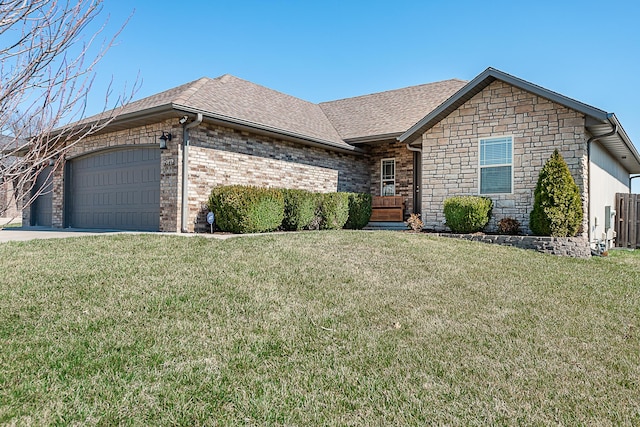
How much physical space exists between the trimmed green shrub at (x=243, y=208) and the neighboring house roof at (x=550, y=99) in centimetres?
460

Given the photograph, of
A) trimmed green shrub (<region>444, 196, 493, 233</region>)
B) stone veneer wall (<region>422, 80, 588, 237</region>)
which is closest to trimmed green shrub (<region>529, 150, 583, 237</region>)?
stone veneer wall (<region>422, 80, 588, 237</region>)

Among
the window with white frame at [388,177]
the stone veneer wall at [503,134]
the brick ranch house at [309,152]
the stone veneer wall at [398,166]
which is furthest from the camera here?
the window with white frame at [388,177]

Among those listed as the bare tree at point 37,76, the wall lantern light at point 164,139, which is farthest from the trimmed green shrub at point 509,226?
the bare tree at point 37,76

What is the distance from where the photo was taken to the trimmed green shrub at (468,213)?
10711 millimetres

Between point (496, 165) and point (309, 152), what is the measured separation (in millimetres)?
6060

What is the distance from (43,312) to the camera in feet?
14.4

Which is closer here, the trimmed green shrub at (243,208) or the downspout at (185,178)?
the trimmed green shrub at (243,208)

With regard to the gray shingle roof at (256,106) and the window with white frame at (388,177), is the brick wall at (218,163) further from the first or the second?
the window with white frame at (388,177)

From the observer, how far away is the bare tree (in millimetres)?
2186

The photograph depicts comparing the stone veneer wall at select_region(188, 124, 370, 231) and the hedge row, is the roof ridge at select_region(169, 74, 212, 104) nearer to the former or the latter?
the stone veneer wall at select_region(188, 124, 370, 231)

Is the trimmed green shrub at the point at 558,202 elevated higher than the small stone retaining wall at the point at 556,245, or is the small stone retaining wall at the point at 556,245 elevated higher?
the trimmed green shrub at the point at 558,202

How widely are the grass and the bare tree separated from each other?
1.66 meters

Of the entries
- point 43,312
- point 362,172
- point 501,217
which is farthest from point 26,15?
point 362,172

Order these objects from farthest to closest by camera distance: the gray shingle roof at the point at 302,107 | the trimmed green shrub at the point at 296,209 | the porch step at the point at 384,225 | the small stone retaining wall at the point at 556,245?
1. the porch step at the point at 384,225
2. the trimmed green shrub at the point at 296,209
3. the gray shingle roof at the point at 302,107
4. the small stone retaining wall at the point at 556,245
